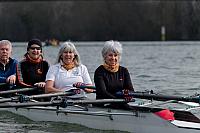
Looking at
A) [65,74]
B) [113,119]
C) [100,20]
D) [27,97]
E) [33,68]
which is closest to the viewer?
[113,119]

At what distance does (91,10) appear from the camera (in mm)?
81000

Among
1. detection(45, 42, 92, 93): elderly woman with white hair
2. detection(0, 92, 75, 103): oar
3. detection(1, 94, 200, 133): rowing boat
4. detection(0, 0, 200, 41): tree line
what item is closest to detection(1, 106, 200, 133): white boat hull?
detection(1, 94, 200, 133): rowing boat

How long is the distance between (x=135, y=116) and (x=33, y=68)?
298cm

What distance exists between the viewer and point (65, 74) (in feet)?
33.7

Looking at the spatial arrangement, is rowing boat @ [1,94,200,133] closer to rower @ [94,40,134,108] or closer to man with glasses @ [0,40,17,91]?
rower @ [94,40,134,108]

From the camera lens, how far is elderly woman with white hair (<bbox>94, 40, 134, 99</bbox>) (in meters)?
9.02

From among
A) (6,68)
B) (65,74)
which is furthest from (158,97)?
(6,68)

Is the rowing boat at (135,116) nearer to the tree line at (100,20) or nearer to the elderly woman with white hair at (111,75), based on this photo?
the elderly woman with white hair at (111,75)

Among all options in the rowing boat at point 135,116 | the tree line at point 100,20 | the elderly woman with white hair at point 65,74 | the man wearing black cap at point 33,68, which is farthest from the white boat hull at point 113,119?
the tree line at point 100,20

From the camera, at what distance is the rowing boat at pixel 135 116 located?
840 centimetres

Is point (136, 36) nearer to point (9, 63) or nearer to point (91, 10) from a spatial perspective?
point (91, 10)

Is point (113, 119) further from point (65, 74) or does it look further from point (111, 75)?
point (65, 74)

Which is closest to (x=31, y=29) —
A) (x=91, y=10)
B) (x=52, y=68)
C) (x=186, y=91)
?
(x=91, y=10)

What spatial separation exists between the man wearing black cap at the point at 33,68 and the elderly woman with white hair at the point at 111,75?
1967 mm
